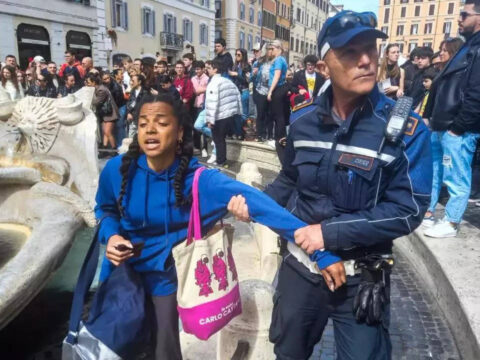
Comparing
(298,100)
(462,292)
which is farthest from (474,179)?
(462,292)

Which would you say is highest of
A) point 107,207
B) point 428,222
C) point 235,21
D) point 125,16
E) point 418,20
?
point 418,20

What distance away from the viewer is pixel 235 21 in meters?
41.6

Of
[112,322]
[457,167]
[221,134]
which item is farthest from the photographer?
[221,134]

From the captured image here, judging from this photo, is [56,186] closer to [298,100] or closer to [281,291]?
[281,291]

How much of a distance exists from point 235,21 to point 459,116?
Answer: 1612 inches

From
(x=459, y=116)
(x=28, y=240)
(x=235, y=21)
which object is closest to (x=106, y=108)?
(x=28, y=240)

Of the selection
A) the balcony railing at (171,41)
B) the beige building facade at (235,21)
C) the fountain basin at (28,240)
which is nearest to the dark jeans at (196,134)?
the fountain basin at (28,240)

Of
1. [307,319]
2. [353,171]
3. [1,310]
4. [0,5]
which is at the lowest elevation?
[1,310]

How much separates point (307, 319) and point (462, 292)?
1.47 metres

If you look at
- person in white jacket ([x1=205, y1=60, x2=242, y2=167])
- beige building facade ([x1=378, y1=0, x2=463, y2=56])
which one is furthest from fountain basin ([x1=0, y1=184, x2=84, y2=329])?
beige building facade ([x1=378, y1=0, x2=463, y2=56])

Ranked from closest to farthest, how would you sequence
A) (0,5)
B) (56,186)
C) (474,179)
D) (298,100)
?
1. (56,186)
2. (474,179)
3. (298,100)
4. (0,5)

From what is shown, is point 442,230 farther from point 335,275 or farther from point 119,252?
point 119,252

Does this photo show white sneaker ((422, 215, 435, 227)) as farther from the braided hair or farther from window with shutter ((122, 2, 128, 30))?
window with shutter ((122, 2, 128, 30))

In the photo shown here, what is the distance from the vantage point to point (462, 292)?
273 centimetres
